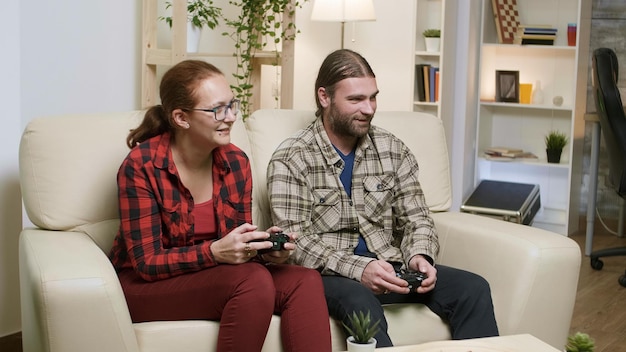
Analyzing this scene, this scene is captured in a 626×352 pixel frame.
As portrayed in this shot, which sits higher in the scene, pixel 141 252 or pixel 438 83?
pixel 438 83

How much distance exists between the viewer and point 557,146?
5.43 meters

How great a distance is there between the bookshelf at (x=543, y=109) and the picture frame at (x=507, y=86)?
0.19 feet

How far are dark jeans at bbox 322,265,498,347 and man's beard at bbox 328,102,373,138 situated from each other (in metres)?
0.46

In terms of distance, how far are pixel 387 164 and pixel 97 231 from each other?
2.91 feet

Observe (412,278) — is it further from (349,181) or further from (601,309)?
(601,309)

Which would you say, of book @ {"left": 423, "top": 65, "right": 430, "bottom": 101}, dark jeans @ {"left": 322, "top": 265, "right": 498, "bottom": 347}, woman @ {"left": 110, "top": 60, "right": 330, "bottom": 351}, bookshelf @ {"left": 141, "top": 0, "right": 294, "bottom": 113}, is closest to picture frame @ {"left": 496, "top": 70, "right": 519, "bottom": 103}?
book @ {"left": 423, "top": 65, "right": 430, "bottom": 101}

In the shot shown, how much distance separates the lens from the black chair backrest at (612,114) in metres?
4.27

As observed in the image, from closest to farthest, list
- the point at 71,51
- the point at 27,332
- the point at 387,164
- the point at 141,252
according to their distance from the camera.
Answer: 1. the point at 141,252
2. the point at 27,332
3. the point at 387,164
4. the point at 71,51

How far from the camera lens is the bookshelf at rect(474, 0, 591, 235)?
17.8ft

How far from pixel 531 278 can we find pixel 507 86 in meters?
3.24

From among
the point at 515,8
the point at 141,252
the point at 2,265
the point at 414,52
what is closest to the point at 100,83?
the point at 2,265

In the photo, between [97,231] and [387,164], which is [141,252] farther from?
[387,164]

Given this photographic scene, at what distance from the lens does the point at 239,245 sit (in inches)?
85.5

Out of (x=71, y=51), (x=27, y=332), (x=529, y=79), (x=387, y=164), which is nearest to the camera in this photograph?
(x=27, y=332)
